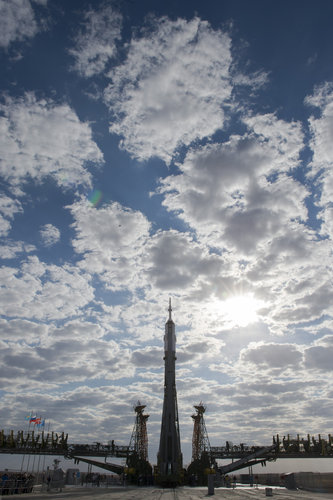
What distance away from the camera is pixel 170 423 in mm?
76812

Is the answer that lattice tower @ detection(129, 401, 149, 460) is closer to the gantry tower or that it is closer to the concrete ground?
the gantry tower

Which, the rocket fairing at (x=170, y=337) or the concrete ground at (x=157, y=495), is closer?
the concrete ground at (x=157, y=495)

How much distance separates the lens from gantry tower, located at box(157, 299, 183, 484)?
72562 mm

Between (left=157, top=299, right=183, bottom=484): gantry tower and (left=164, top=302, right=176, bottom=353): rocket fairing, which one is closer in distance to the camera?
(left=157, top=299, right=183, bottom=484): gantry tower

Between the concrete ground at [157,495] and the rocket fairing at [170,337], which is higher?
the rocket fairing at [170,337]

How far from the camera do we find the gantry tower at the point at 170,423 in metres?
72.6

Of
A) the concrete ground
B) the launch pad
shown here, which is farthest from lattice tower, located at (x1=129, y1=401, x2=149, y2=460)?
the concrete ground

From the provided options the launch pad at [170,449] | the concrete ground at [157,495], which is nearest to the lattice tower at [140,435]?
the launch pad at [170,449]

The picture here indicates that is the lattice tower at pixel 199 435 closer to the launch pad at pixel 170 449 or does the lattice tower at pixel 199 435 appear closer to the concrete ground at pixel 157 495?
the launch pad at pixel 170 449

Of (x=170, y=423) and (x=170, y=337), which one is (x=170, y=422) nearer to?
(x=170, y=423)

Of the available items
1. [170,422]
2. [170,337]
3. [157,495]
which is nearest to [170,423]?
[170,422]

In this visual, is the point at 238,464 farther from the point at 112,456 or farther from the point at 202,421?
the point at 112,456

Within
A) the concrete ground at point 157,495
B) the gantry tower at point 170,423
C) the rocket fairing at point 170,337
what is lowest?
the concrete ground at point 157,495

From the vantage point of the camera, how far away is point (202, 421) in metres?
83.5
